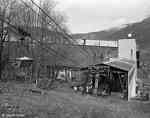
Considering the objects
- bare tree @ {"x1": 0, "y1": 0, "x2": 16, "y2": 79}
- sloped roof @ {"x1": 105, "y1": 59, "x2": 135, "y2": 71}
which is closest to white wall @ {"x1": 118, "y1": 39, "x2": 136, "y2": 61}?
sloped roof @ {"x1": 105, "y1": 59, "x2": 135, "y2": 71}

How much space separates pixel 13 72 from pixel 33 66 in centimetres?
230

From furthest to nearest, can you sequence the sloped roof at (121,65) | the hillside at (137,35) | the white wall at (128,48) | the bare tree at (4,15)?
the hillside at (137,35)
the white wall at (128,48)
the bare tree at (4,15)
the sloped roof at (121,65)

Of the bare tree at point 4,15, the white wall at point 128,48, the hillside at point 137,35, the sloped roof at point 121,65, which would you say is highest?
the hillside at point 137,35

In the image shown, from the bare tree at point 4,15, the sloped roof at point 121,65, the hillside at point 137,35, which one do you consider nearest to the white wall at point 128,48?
the sloped roof at point 121,65

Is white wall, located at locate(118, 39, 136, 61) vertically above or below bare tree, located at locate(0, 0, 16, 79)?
below

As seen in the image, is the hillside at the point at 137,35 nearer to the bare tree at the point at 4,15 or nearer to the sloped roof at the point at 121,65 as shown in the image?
the bare tree at the point at 4,15

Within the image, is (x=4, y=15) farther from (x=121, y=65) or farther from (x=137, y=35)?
(x=137, y=35)

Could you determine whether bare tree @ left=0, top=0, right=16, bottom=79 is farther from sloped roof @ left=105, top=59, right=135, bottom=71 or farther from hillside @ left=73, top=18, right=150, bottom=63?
hillside @ left=73, top=18, right=150, bottom=63

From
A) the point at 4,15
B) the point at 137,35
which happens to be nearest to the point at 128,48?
the point at 4,15

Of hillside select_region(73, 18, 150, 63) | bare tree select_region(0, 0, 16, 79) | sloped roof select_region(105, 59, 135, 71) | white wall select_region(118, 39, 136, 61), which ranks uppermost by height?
hillside select_region(73, 18, 150, 63)

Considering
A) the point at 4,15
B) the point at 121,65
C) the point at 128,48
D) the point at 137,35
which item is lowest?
the point at 121,65

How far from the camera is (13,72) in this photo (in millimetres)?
21750

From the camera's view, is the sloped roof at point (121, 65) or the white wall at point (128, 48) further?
the white wall at point (128, 48)

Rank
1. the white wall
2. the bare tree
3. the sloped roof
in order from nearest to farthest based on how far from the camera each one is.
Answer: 1. the sloped roof
2. the bare tree
3. the white wall
